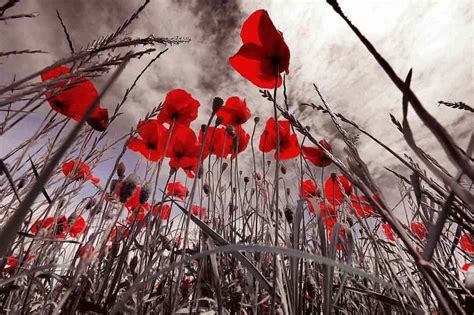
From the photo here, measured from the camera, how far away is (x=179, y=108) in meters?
1.72

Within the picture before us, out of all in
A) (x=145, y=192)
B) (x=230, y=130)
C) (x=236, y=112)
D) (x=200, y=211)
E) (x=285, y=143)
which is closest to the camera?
(x=145, y=192)

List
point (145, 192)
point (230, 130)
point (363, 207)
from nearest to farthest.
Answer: point (145, 192)
point (363, 207)
point (230, 130)

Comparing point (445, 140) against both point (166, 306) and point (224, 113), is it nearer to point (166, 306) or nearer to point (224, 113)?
point (166, 306)

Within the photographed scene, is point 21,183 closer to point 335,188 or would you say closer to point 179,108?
point 179,108

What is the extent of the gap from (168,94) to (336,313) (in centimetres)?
134

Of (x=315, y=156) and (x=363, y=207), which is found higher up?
(x=315, y=156)

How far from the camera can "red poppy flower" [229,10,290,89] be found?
44.5 inches

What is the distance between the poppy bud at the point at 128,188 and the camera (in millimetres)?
874

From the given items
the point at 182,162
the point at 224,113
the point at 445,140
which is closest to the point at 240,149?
the point at 224,113

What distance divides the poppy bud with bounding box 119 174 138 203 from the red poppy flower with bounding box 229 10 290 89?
609mm

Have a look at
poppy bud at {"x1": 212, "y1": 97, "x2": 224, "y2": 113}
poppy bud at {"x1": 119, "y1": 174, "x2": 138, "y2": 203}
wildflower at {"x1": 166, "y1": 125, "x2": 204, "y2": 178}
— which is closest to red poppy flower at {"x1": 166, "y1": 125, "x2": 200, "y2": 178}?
wildflower at {"x1": 166, "y1": 125, "x2": 204, "y2": 178}

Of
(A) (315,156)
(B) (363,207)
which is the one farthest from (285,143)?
(B) (363,207)

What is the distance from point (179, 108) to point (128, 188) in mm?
900

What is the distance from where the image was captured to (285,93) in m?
0.67
